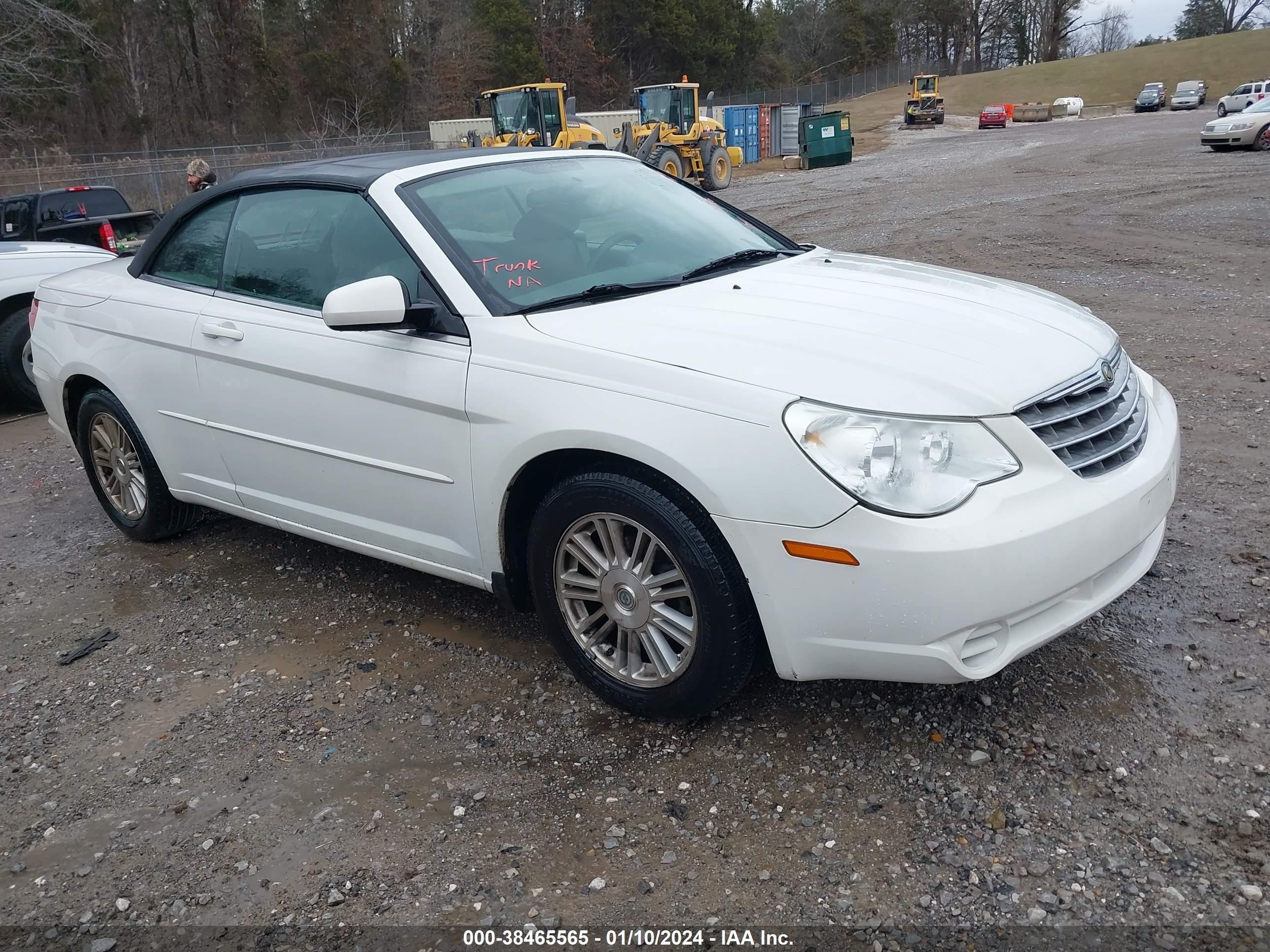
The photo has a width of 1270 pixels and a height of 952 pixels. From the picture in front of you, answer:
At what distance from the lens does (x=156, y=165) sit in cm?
2845

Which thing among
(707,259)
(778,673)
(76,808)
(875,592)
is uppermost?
(707,259)

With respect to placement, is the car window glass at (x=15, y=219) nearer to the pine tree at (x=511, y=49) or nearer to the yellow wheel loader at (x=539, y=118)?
the yellow wheel loader at (x=539, y=118)

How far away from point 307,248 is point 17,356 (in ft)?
18.6

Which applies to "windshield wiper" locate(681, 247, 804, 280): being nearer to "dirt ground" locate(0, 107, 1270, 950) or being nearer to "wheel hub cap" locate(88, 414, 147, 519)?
"dirt ground" locate(0, 107, 1270, 950)

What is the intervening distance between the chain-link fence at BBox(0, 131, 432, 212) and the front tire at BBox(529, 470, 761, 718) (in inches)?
714

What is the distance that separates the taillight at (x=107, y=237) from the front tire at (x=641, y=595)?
31.9ft

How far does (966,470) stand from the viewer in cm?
268

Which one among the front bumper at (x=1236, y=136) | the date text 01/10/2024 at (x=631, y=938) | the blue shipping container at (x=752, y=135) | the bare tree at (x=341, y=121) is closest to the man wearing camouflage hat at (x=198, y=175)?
the date text 01/10/2024 at (x=631, y=938)

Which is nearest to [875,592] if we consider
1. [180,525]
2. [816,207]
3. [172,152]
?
[180,525]

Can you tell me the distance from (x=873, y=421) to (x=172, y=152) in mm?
38207

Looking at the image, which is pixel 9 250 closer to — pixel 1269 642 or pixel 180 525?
pixel 180 525

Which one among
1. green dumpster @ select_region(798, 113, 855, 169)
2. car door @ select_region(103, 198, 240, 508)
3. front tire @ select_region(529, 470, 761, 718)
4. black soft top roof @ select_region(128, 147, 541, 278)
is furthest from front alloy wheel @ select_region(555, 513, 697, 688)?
green dumpster @ select_region(798, 113, 855, 169)

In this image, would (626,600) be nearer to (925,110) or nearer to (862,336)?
(862,336)

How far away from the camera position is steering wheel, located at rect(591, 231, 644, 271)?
3.71 meters
